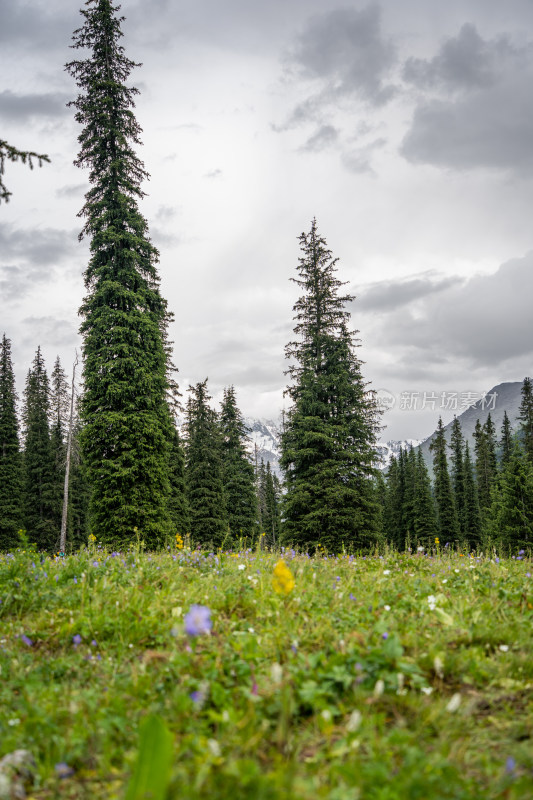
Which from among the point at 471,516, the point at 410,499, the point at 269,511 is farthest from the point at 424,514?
the point at 269,511

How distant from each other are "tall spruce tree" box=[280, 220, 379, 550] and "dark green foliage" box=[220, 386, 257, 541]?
14563 millimetres

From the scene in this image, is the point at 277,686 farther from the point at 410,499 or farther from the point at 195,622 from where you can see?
the point at 410,499

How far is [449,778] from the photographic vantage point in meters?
1.97

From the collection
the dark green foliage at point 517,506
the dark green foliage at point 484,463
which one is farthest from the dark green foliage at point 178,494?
the dark green foliage at point 484,463

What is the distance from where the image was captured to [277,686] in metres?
2.78

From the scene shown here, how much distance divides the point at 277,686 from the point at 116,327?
17.6m

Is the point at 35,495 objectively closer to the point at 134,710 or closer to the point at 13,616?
the point at 13,616

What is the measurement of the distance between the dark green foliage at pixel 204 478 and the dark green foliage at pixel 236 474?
126 inches

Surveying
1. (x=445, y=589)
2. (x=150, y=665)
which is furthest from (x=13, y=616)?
(x=445, y=589)

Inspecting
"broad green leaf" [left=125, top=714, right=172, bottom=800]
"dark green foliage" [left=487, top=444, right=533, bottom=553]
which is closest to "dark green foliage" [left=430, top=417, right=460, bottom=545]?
"dark green foliage" [left=487, top=444, right=533, bottom=553]

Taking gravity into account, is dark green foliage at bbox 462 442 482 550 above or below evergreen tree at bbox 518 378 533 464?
below

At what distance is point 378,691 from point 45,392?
48.7 meters

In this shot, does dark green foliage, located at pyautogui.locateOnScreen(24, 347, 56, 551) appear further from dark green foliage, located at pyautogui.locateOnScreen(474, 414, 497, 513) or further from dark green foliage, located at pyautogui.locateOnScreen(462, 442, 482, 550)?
dark green foliage, located at pyautogui.locateOnScreen(474, 414, 497, 513)

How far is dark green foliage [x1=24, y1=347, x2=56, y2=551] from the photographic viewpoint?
1527 inches
